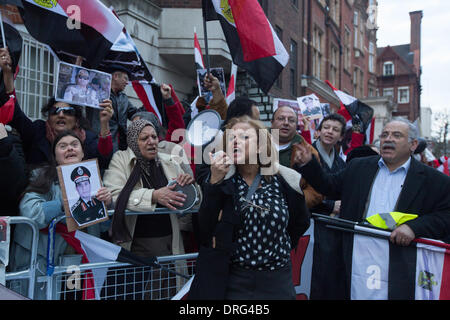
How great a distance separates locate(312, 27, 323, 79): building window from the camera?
2000cm

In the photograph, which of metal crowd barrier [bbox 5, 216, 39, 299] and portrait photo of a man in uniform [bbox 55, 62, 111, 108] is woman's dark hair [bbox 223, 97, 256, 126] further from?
metal crowd barrier [bbox 5, 216, 39, 299]

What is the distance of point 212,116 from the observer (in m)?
3.20

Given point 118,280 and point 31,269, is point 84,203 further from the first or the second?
point 118,280

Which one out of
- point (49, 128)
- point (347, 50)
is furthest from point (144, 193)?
point (347, 50)

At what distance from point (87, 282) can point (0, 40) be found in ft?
7.30

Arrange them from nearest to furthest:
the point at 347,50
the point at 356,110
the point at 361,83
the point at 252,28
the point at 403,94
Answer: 1. the point at 252,28
2. the point at 356,110
3. the point at 347,50
4. the point at 361,83
5. the point at 403,94

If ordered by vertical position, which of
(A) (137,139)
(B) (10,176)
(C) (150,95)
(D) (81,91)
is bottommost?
(B) (10,176)

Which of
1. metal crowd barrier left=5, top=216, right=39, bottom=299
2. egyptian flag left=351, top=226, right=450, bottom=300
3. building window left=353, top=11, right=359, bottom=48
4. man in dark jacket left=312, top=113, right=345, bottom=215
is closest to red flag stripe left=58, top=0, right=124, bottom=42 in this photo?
metal crowd barrier left=5, top=216, right=39, bottom=299

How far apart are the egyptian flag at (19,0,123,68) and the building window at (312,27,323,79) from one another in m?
17.2

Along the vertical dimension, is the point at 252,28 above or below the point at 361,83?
below

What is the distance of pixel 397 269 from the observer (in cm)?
284

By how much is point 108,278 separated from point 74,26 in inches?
90.3

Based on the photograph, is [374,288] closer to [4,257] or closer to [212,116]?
[212,116]
